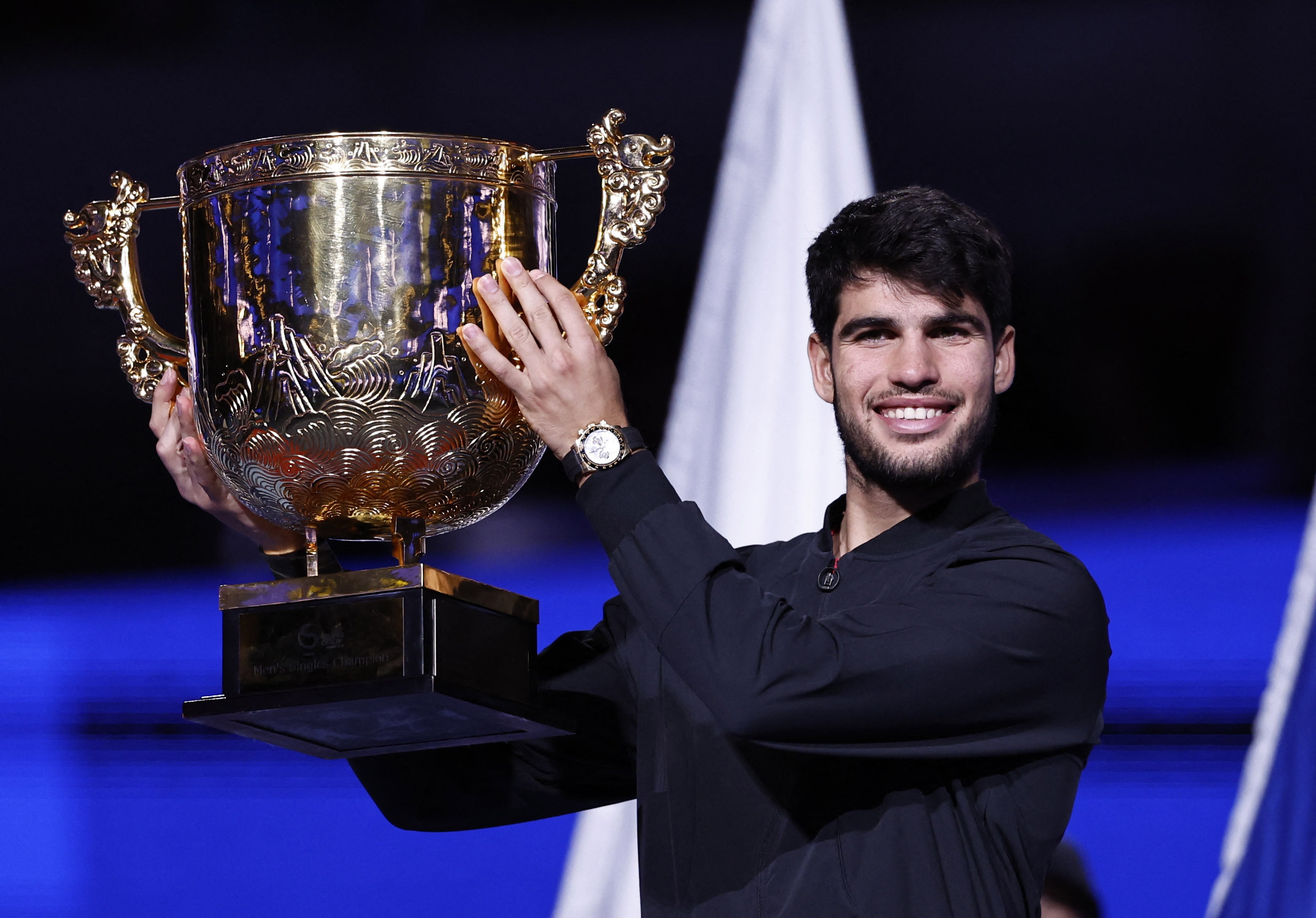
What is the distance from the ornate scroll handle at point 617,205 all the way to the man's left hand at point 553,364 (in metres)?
0.10

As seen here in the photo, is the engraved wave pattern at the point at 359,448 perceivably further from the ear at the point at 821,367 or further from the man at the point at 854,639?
the ear at the point at 821,367

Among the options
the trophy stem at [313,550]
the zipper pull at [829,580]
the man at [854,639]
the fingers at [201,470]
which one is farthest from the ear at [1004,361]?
the fingers at [201,470]

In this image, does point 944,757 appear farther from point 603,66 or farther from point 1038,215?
point 603,66

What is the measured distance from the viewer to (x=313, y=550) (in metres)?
1.76

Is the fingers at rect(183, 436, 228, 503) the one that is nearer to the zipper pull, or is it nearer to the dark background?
the zipper pull

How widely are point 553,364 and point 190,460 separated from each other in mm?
558

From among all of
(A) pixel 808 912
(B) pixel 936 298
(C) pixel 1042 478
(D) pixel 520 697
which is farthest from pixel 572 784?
(C) pixel 1042 478

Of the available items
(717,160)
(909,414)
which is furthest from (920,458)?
(717,160)

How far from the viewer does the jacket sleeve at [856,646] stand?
1.47 meters

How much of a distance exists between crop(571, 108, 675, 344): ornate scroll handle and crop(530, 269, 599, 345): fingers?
0.07 m

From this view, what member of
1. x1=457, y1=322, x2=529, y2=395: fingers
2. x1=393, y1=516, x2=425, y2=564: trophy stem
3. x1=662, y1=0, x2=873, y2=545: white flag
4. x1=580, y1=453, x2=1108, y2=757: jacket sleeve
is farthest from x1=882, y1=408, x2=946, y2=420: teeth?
x1=662, y1=0, x2=873, y2=545: white flag

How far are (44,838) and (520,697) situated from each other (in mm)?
1771

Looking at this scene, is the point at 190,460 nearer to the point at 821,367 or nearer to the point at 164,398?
the point at 164,398

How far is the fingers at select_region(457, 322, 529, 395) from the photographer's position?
159cm
